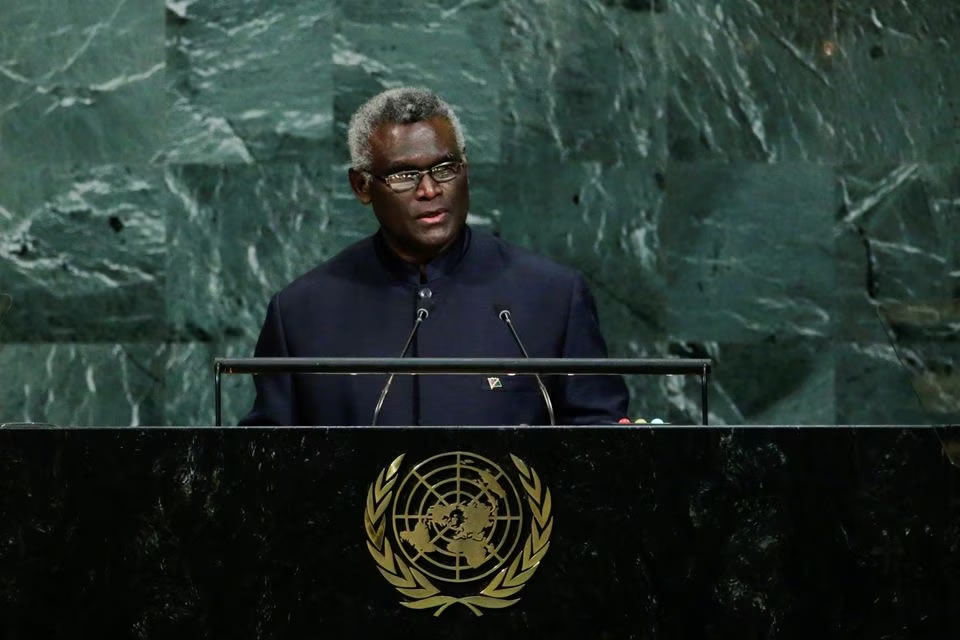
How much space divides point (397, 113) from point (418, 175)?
167mm

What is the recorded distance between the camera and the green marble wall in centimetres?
591

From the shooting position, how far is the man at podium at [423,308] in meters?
4.14

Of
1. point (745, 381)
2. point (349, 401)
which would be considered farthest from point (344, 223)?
point (349, 401)

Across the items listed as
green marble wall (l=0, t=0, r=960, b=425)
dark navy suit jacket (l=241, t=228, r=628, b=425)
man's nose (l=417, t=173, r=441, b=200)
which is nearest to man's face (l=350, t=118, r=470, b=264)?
man's nose (l=417, t=173, r=441, b=200)

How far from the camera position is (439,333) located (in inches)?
172

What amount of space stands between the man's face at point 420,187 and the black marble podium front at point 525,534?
1.42 m

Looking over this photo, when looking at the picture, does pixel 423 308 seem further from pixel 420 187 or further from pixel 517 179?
pixel 517 179

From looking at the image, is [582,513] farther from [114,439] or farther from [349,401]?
[349,401]

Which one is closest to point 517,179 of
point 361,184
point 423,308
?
point 361,184

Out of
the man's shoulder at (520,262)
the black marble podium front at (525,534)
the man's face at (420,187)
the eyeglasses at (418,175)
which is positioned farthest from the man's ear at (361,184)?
the black marble podium front at (525,534)

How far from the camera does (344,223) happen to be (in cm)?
592

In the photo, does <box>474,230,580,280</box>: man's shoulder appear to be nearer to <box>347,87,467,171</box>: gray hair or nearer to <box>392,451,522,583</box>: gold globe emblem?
<box>347,87,467,171</box>: gray hair

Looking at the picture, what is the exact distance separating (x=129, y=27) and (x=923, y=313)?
2.93m

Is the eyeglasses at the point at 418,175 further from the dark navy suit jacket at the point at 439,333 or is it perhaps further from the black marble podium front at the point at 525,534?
the black marble podium front at the point at 525,534
